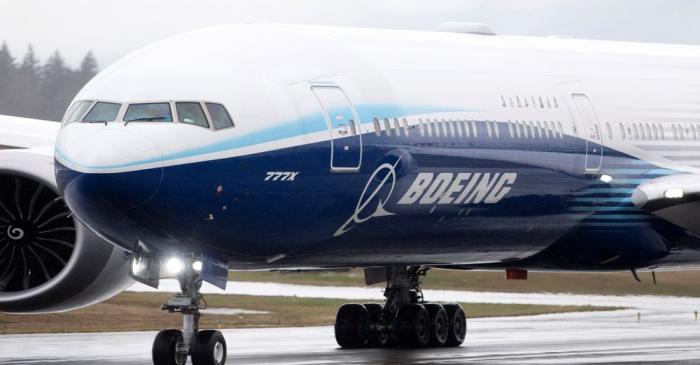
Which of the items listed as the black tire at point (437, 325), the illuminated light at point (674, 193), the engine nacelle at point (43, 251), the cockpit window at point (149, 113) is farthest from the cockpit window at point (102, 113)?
the black tire at point (437, 325)

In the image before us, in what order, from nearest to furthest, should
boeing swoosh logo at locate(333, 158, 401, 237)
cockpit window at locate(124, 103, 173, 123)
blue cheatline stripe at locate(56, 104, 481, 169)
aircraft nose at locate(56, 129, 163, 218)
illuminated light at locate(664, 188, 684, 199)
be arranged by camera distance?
aircraft nose at locate(56, 129, 163, 218) → blue cheatline stripe at locate(56, 104, 481, 169) → cockpit window at locate(124, 103, 173, 123) → boeing swoosh logo at locate(333, 158, 401, 237) → illuminated light at locate(664, 188, 684, 199)

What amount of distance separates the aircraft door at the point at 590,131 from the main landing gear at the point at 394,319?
12.6 feet

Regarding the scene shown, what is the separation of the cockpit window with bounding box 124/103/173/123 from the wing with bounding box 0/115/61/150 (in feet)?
14.0

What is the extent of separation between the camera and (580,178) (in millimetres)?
22531

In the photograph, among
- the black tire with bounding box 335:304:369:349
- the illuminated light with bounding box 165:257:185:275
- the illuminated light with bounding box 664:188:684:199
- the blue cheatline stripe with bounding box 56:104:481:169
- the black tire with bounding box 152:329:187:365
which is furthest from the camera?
the black tire with bounding box 335:304:369:349

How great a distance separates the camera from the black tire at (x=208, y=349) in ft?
59.1

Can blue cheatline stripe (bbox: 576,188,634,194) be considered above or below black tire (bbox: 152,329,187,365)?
above

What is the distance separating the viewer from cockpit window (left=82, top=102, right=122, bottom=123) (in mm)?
17859

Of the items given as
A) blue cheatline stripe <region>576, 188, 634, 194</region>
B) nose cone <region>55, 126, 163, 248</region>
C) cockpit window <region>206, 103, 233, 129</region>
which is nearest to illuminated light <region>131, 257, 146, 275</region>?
nose cone <region>55, 126, 163, 248</region>

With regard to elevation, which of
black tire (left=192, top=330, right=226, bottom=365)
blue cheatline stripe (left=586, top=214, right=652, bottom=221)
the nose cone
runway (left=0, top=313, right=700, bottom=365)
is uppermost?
blue cheatline stripe (left=586, top=214, right=652, bottom=221)

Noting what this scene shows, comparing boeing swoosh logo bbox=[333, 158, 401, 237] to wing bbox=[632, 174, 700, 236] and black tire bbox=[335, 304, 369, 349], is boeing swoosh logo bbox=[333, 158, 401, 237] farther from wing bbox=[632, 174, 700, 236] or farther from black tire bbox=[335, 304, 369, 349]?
black tire bbox=[335, 304, 369, 349]

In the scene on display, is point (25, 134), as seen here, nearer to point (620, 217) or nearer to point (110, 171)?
point (110, 171)

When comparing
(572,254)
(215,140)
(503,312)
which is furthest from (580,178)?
(503,312)

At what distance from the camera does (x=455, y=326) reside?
25.9 meters
